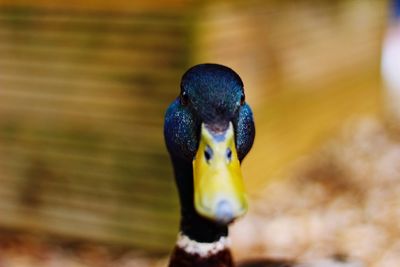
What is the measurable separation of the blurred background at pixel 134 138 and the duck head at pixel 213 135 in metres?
1.50

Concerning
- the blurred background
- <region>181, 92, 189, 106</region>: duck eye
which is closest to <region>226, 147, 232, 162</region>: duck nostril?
<region>181, 92, 189, 106</region>: duck eye

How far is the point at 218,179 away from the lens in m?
1.28

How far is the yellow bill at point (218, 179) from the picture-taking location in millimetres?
1209

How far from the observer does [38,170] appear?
3629 millimetres

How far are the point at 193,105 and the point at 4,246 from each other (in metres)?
2.51

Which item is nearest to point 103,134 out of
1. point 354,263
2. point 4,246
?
point 4,246

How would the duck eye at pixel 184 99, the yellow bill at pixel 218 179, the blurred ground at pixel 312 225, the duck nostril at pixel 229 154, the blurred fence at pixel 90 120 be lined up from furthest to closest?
the blurred ground at pixel 312 225 → the blurred fence at pixel 90 120 → the duck eye at pixel 184 99 → the duck nostril at pixel 229 154 → the yellow bill at pixel 218 179

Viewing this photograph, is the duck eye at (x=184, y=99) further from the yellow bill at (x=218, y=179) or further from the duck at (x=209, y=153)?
the yellow bill at (x=218, y=179)

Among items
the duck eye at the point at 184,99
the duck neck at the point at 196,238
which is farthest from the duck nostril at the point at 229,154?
the duck neck at the point at 196,238

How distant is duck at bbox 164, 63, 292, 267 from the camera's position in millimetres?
1247

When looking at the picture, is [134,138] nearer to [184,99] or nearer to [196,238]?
[196,238]

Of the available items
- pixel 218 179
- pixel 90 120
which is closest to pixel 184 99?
pixel 218 179

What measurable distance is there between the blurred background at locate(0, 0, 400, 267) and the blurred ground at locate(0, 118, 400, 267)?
0.01 metres

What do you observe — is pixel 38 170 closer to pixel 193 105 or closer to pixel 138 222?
pixel 138 222
